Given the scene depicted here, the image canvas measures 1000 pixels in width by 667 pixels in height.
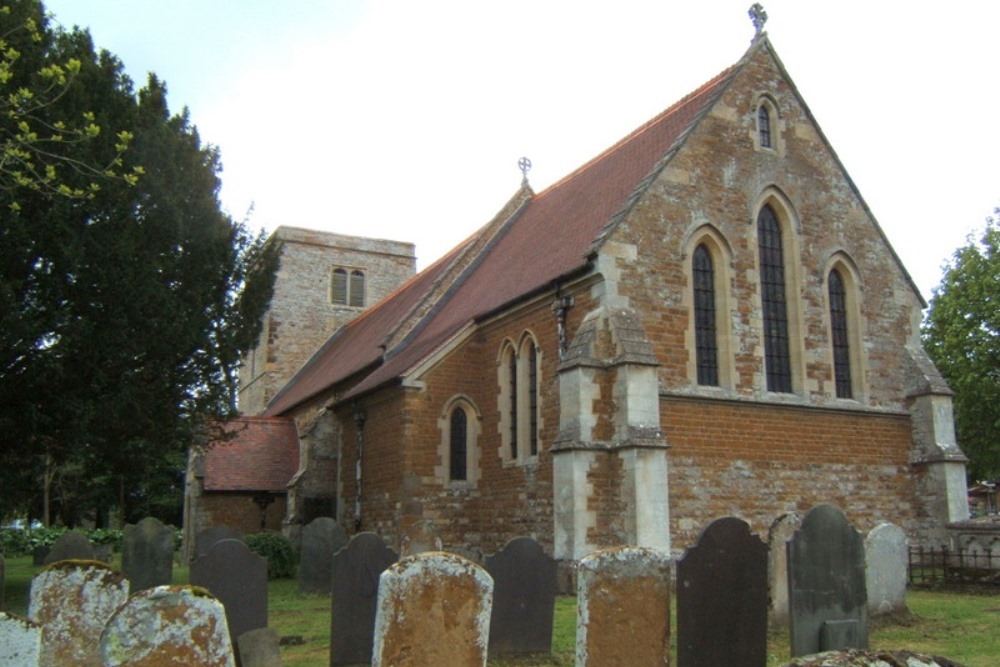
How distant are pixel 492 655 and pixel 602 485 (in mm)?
5552

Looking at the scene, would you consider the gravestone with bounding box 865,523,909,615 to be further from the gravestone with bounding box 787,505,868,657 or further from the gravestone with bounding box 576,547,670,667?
the gravestone with bounding box 576,547,670,667

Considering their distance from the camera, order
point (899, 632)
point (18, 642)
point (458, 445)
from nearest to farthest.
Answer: point (18, 642)
point (899, 632)
point (458, 445)

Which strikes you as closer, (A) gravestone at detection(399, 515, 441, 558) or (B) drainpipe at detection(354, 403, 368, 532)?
(A) gravestone at detection(399, 515, 441, 558)

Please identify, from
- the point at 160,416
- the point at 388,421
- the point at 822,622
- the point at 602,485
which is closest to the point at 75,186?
the point at 160,416

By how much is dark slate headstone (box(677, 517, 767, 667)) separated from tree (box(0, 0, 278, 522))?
10.8m

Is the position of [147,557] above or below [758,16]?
below

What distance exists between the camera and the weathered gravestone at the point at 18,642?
193 inches

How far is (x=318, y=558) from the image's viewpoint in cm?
1633

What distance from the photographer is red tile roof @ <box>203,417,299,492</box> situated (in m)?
25.7

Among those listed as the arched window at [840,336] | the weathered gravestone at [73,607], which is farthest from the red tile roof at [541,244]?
the weathered gravestone at [73,607]

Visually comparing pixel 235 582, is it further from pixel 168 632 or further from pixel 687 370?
pixel 687 370

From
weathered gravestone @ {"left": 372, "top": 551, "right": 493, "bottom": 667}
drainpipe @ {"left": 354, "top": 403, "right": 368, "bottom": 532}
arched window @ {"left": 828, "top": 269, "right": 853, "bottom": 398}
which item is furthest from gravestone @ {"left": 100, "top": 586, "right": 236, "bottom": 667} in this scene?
drainpipe @ {"left": 354, "top": 403, "right": 368, "bottom": 532}

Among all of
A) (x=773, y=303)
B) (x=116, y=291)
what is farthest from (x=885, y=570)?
(x=116, y=291)

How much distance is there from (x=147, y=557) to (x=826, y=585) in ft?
29.7
